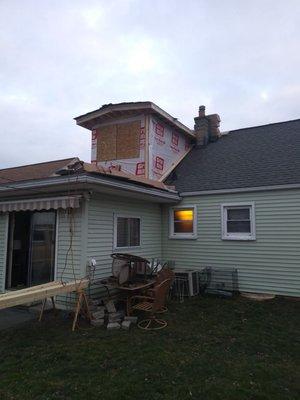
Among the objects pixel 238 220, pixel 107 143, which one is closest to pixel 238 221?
pixel 238 220

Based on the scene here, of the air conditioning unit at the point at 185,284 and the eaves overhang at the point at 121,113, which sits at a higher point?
the eaves overhang at the point at 121,113

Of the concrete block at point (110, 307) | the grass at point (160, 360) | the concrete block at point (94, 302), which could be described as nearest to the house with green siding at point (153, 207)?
the concrete block at point (94, 302)

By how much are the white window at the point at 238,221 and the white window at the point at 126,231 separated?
2.72 metres

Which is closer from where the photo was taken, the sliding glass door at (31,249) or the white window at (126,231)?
the sliding glass door at (31,249)

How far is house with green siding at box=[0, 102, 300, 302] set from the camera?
327 inches

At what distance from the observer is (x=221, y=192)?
10.3 meters

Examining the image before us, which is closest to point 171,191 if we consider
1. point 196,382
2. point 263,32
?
point 263,32

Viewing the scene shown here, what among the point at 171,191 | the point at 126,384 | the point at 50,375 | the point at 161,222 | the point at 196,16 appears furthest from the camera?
the point at 161,222

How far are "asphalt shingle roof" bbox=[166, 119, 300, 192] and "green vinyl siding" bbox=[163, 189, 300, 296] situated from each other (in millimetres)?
455

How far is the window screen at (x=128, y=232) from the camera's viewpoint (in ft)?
30.8

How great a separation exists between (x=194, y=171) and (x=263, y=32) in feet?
17.0

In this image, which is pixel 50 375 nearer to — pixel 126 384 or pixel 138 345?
pixel 126 384

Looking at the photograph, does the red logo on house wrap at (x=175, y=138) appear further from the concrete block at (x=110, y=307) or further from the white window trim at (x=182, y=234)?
the concrete block at (x=110, y=307)

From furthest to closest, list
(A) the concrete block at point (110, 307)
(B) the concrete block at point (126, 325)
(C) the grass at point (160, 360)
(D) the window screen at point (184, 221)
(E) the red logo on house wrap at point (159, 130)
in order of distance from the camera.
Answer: (E) the red logo on house wrap at point (159, 130) < (D) the window screen at point (184, 221) < (A) the concrete block at point (110, 307) < (B) the concrete block at point (126, 325) < (C) the grass at point (160, 360)
